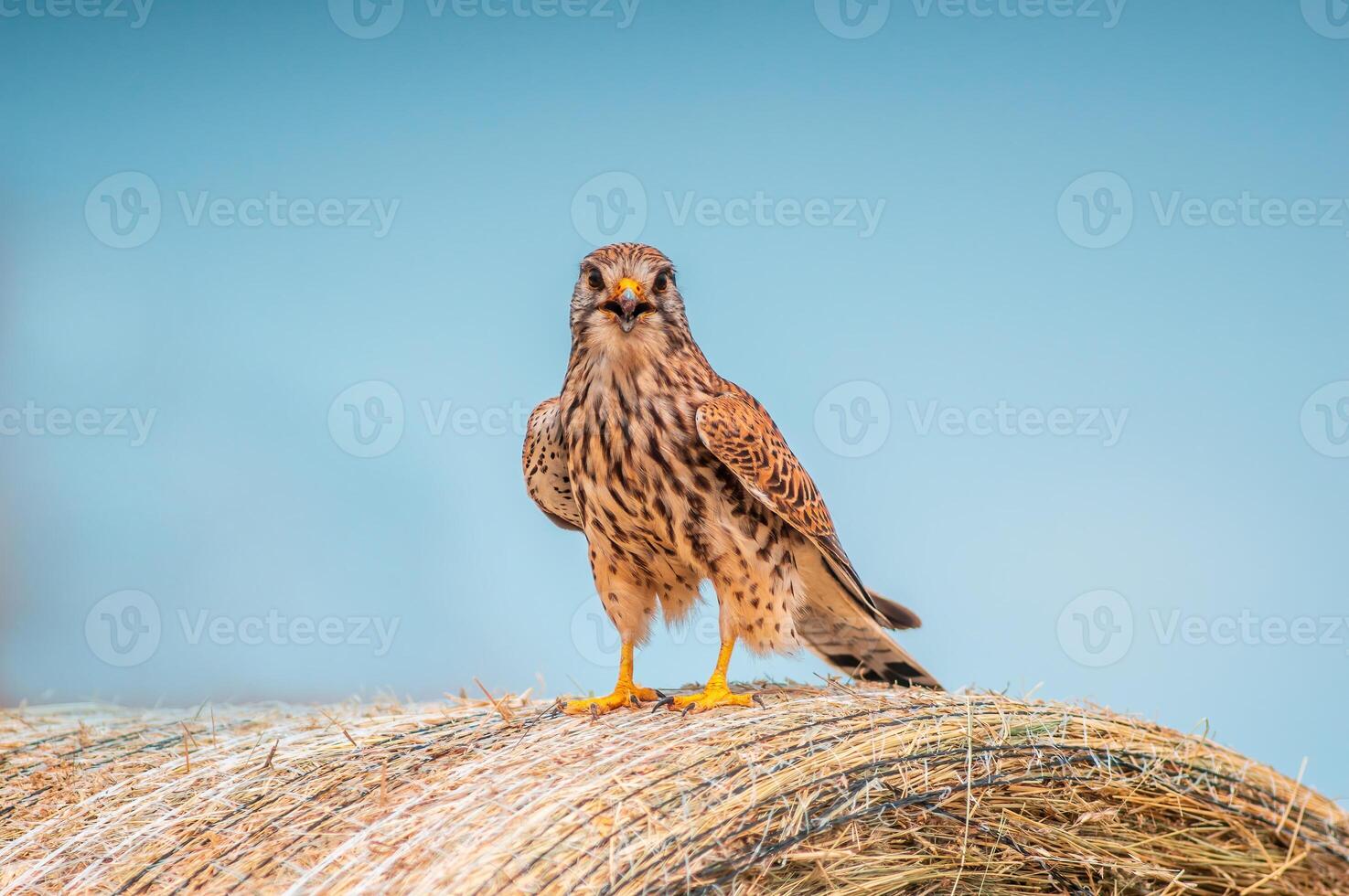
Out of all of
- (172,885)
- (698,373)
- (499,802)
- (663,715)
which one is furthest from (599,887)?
(698,373)

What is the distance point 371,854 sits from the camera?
310 cm

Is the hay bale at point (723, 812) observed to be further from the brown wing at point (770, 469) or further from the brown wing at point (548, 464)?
the brown wing at point (548, 464)

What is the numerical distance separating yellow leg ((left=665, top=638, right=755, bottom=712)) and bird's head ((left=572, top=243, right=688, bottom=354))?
1.03 meters

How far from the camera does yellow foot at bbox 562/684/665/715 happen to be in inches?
155

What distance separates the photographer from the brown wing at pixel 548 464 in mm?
4316

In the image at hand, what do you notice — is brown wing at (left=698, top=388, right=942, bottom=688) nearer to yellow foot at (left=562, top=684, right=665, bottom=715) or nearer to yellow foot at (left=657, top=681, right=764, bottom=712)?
yellow foot at (left=657, top=681, right=764, bottom=712)

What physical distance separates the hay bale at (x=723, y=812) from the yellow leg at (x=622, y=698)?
0.11m

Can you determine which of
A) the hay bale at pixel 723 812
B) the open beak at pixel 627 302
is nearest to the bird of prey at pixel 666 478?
the open beak at pixel 627 302

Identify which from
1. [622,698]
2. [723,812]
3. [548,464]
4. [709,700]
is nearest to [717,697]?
[709,700]

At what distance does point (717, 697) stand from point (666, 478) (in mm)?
715

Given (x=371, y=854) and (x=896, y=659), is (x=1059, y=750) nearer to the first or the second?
(x=896, y=659)

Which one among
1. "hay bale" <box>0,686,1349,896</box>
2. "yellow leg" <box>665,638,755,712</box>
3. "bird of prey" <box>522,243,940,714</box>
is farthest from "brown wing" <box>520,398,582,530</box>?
"hay bale" <box>0,686,1349,896</box>

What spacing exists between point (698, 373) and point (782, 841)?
1582mm

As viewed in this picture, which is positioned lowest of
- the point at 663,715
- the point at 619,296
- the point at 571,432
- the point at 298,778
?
the point at 298,778
